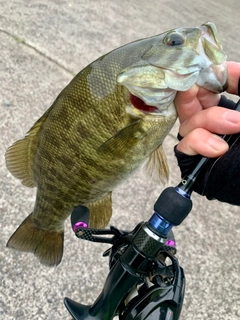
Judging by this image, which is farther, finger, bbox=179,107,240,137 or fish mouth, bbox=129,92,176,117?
fish mouth, bbox=129,92,176,117

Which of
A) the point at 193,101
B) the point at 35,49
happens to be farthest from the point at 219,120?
the point at 35,49

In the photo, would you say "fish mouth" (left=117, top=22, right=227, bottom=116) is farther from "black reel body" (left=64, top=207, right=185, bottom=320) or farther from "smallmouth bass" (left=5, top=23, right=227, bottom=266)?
"black reel body" (left=64, top=207, right=185, bottom=320)

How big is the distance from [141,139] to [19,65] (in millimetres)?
2679

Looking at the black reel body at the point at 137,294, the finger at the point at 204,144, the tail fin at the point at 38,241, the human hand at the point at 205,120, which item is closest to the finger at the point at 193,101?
the human hand at the point at 205,120

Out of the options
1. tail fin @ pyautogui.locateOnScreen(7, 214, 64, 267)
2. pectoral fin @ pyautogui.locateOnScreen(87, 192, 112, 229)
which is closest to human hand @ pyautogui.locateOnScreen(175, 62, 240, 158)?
pectoral fin @ pyautogui.locateOnScreen(87, 192, 112, 229)

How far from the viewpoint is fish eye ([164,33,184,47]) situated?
1.35 meters

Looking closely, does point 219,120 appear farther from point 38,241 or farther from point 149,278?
point 38,241

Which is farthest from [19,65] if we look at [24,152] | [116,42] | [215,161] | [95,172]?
[215,161]

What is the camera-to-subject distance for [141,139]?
1.41 meters

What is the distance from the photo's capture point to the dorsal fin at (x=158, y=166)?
155cm

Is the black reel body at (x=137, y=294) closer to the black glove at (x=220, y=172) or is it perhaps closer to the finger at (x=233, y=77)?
the black glove at (x=220, y=172)

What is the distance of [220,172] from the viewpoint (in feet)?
4.38

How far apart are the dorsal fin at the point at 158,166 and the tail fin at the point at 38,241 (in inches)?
18.5

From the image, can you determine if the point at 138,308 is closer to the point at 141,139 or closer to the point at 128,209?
the point at 141,139
